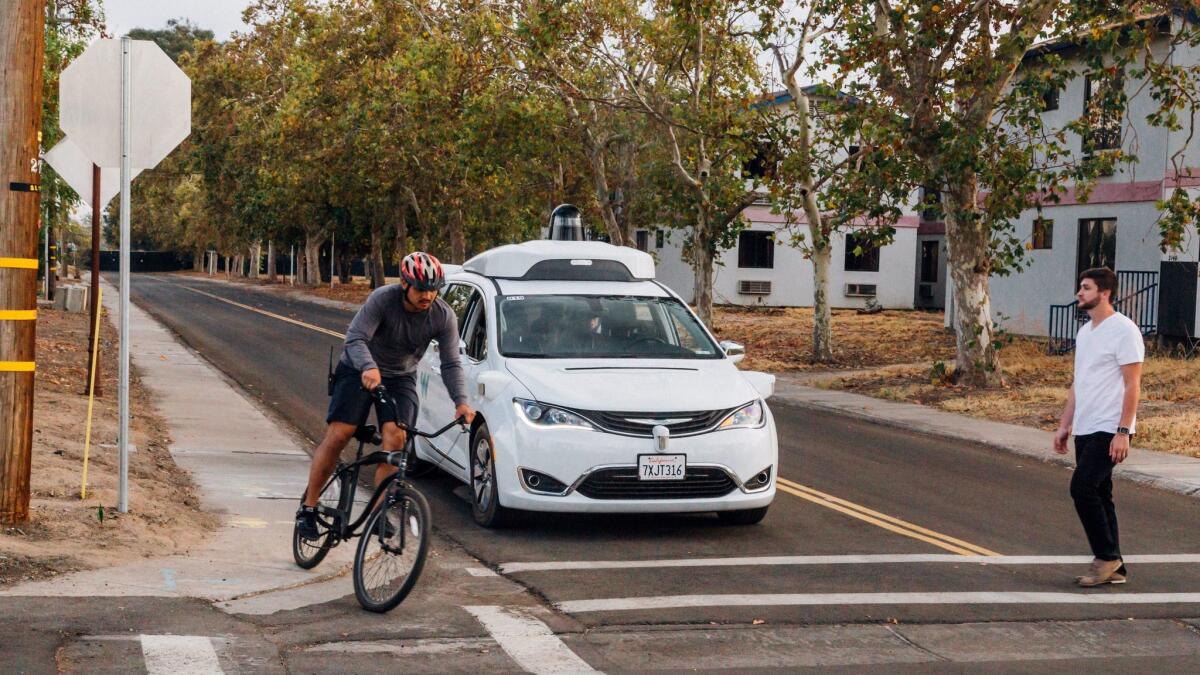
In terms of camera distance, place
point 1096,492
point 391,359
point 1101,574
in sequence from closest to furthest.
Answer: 1. point 391,359
2. point 1101,574
3. point 1096,492

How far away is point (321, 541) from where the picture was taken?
8.16 metres

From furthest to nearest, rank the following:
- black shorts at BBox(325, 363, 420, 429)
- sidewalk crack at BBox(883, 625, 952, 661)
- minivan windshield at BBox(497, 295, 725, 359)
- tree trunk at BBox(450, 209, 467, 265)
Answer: tree trunk at BBox(450, 209, 467, 265)
minivan windshield at BBox(497, 295, 725, 359)
black shorts at BBox(325, 363, 420, 429)
sidewalk crack at BBox(883, 625, 952, 661)

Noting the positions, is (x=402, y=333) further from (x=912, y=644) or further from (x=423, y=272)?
(x=912, y=644)

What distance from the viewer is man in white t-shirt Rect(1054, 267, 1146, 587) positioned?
324 inches

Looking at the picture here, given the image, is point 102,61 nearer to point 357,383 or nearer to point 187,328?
point 357,383

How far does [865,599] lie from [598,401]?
2.32 metres

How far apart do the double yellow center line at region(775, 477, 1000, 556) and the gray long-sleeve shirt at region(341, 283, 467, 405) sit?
3738 millimetres

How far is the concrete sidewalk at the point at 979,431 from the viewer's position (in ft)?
44.2

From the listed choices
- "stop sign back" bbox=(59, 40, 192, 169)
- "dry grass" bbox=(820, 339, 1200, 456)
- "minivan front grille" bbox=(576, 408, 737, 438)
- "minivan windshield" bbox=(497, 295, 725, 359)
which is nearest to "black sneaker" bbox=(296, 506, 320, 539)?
"minivan front grille" bbox=(576, 408, 737, 438)

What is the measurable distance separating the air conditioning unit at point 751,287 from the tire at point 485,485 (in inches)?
1575

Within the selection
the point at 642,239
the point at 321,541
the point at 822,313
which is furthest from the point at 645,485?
the point at 642,239

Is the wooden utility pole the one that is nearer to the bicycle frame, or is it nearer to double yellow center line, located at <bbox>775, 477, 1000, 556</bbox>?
the bicycle frame

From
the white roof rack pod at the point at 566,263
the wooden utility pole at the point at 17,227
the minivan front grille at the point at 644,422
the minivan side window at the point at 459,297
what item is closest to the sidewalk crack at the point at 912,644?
the minivan front grille at the point at 644,422

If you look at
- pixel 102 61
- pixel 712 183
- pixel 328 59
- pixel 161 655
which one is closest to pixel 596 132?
pixel 712 183
